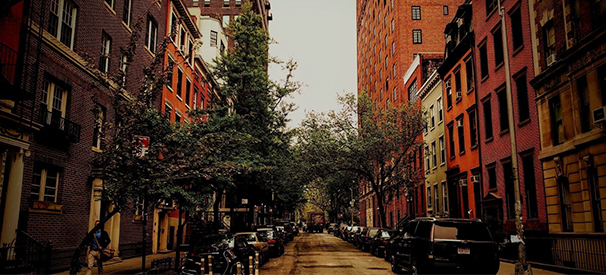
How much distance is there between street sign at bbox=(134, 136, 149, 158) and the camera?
13.5 metres

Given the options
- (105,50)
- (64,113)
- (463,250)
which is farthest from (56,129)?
(463,250)

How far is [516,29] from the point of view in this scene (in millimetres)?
22562

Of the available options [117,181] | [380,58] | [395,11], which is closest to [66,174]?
[117,181]

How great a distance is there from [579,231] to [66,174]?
18639 millimetres

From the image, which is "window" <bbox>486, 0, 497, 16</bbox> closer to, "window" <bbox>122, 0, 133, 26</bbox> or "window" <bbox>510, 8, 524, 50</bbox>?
"window" <bbox>510, 8, 524, 50</bbox>

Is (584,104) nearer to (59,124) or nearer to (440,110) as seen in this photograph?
(440,110)

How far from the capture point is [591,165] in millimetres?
15742

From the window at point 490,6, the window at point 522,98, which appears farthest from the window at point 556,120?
the window at point 490,6

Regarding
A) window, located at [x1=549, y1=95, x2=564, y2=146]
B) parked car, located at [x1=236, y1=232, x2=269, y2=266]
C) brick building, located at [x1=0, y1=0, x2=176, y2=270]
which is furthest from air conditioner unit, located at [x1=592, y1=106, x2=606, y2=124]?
brick building, located at [x1=0, y1=0, x2=176, y2=270]

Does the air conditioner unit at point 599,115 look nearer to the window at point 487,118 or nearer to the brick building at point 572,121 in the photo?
the brick building at point 572,121

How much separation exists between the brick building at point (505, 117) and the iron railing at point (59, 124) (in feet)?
54.0

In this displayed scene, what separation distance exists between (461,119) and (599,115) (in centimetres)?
1460

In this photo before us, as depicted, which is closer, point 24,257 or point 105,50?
point 24,257

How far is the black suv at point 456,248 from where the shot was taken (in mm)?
12438
